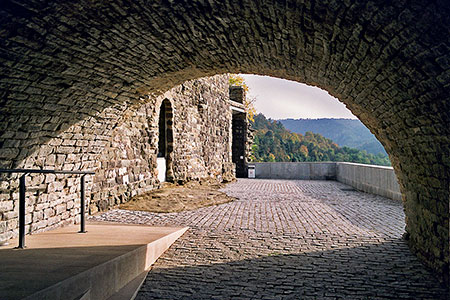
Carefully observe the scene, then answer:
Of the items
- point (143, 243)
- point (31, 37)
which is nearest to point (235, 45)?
point (31, 37)

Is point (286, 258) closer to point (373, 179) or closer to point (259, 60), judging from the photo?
point (259, 60)

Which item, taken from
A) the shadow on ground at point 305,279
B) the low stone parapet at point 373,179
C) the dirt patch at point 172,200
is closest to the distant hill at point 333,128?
the low stone parapet at point 373,179

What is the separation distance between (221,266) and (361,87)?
101 inches

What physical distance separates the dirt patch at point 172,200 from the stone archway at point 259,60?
2.80 metres

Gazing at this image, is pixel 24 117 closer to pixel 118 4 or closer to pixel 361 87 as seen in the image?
pixel 118 4

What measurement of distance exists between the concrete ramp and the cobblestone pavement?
21 cm

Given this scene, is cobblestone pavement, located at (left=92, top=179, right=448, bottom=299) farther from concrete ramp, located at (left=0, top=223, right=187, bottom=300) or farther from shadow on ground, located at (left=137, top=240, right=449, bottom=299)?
concrete ramp, located at (left=0, top=223, right=187, bottom=300)

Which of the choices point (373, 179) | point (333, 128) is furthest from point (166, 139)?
point (333, 128)

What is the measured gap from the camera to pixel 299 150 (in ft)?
129

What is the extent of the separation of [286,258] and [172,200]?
4.61 m

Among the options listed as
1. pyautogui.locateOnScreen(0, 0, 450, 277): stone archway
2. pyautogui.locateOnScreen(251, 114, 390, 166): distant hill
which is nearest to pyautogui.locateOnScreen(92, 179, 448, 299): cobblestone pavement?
pyautogui.locateOnScreen(0, 0, 450, 277): stone archway

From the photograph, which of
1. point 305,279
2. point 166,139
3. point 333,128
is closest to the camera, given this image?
point 305,279

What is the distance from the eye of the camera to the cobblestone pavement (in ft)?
11.5

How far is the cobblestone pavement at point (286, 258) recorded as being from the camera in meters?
3.49
